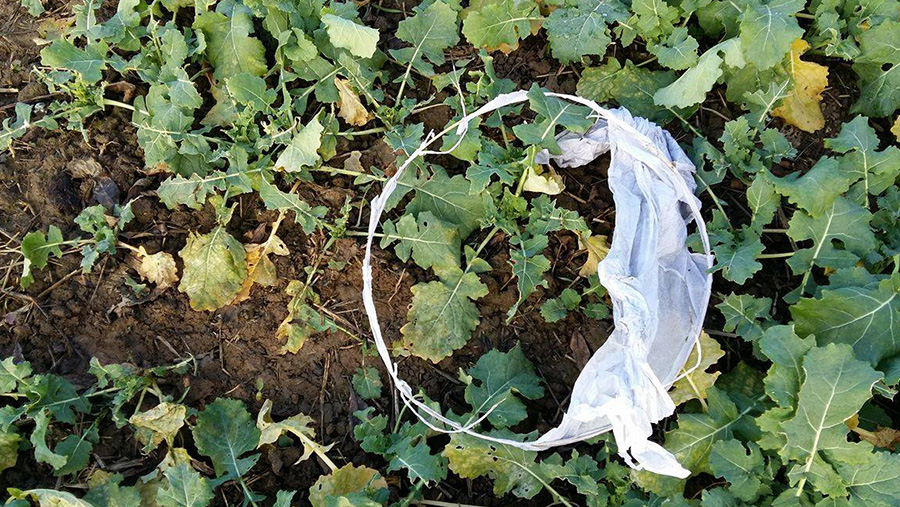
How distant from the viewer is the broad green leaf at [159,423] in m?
2.66

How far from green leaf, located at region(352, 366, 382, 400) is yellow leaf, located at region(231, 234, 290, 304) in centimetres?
51

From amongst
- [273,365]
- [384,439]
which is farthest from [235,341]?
[384,439]

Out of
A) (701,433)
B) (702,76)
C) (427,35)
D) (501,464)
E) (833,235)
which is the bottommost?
(501,464)

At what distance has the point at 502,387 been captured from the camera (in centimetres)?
276

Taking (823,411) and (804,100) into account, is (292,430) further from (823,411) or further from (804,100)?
(804,100)

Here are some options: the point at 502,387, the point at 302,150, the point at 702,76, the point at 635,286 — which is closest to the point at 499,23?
the point at 702,76

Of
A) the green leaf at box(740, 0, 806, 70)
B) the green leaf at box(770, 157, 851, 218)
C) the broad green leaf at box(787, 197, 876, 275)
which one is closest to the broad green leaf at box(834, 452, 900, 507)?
the broad green leaf at box(787, 197, 876, 275)

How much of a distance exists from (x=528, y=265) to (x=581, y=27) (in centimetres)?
101

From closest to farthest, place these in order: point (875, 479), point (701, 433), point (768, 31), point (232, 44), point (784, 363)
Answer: point (875, 479), point (784, 363), point (701, 433), point (768, 31), point (232, 44)

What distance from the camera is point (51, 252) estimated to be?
2.96 metres

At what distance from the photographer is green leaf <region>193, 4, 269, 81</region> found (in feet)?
9.95

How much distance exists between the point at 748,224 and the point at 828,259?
0.36 meters

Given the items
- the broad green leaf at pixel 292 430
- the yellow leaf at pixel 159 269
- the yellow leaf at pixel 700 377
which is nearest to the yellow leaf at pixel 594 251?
the yellow leaf at pixel 700 377

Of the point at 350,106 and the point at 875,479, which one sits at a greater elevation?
the point at 350,106
